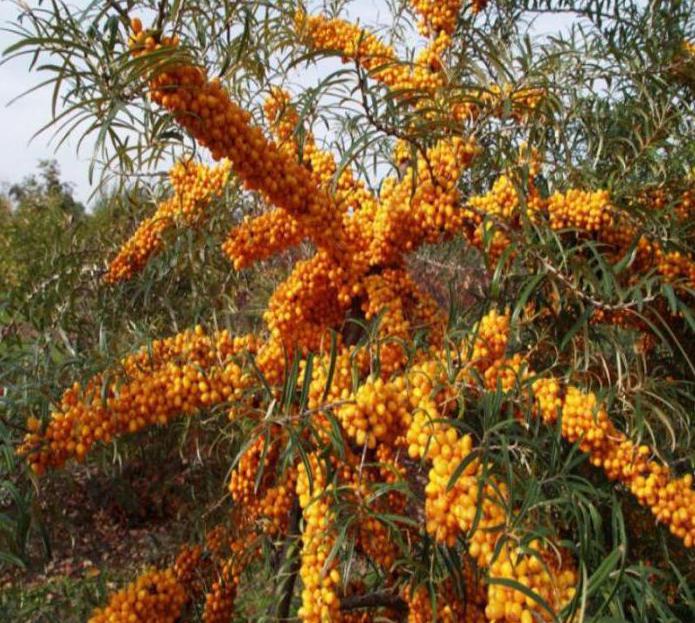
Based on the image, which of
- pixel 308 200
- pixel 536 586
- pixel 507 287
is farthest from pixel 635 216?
pixel 536 586

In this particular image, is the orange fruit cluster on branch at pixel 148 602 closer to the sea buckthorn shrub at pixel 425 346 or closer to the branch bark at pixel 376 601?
the sea buckthorn shrub at pixel 425 346

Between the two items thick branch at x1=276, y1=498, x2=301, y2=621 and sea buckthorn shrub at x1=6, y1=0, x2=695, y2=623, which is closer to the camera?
sea buckthorn shrub at x1=6, y1=0, x2=695, y2=623

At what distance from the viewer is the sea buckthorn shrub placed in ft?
2.88

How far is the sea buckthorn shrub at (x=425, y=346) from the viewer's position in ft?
2.88

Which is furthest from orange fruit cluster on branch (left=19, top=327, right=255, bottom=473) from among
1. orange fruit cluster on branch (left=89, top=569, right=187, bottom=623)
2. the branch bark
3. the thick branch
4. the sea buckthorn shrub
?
the branch bark

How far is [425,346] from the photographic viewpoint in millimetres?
1299

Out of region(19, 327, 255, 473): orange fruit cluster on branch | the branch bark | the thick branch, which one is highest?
region(19, 327, 255, 473): orange fruit cluster on branch

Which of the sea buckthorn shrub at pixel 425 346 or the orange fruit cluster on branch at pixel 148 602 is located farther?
the orange fruit cluster on branch at pixel 148 602

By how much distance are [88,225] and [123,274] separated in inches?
14.0

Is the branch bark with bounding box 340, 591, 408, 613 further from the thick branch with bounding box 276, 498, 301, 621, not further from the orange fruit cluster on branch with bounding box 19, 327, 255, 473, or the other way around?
the orange fruit cluster on branch with bounding box 19, 327, 255, 473

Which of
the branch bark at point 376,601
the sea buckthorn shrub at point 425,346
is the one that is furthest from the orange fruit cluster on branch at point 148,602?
the branch bark at point 376,601

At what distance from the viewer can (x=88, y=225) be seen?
5.95 feet

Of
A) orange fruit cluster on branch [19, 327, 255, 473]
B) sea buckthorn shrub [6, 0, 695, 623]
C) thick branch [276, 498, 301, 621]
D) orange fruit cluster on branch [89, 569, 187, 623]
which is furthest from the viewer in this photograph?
orange fruit cluster on branch [89, 569, 187, 623]

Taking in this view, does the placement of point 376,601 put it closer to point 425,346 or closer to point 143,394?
point 425,346
